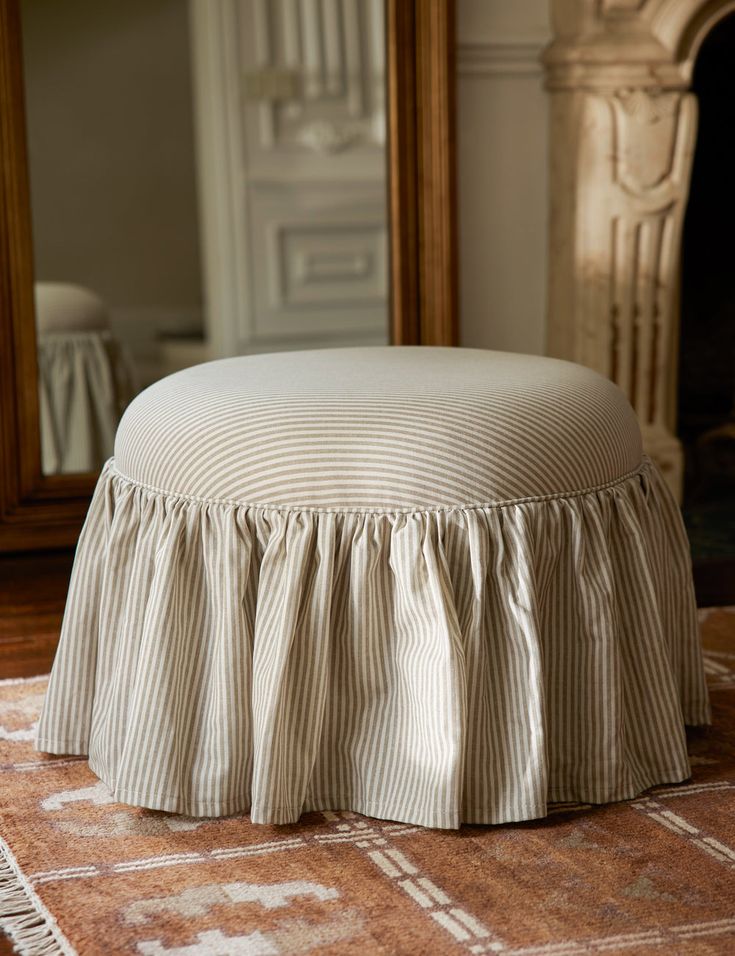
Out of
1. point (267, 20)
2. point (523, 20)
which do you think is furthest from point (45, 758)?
point (523, 20)

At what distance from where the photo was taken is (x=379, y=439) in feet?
4.23

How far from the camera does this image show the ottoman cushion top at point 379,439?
129 centimetres

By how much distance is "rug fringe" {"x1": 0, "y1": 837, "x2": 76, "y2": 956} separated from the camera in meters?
1.12

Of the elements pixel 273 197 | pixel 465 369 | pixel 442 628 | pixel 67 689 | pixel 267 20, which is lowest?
pixel 67 689

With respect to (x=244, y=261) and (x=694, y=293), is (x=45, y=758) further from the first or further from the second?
(x=694, y=293)

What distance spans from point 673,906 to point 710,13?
6.89 feet

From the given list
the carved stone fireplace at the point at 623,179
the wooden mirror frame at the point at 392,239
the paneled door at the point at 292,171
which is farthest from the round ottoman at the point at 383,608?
the carved stone fireplace at the point at 623,179

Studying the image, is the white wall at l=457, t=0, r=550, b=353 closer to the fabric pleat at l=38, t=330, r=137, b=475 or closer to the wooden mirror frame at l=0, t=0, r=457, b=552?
the wooden mirror frame at l=0, t=0, r=457, b=552

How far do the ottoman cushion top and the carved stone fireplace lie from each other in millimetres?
1302

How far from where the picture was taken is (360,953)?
3.61ft

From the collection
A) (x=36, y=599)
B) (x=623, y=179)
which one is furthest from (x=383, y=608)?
(x=623, y=179)

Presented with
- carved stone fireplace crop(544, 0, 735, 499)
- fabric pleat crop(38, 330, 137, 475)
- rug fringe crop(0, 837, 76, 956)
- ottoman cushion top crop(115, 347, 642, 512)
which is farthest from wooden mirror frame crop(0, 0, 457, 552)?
rug fringe crop(0, 837, 76, 956)

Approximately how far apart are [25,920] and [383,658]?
1.39ft

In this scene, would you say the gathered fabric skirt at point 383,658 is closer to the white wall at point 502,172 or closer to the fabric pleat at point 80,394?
the fabric pleat at point 80,394
